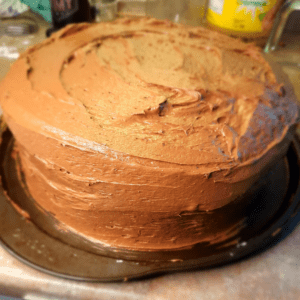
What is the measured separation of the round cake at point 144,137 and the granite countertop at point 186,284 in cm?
7

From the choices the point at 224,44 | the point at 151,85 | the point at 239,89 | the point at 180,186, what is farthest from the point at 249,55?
the point at 180,186

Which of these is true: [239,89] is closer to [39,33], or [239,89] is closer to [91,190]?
[91,190]

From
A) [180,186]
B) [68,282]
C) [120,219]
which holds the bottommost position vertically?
[68,282]

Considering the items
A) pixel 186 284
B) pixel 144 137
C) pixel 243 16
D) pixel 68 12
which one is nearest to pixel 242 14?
pixel 243 16

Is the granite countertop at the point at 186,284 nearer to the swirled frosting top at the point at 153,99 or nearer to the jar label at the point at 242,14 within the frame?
the swirled frosting top at the point at 153,99

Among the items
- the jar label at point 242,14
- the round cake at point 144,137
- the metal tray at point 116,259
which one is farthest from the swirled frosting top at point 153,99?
the jar label at point 242,14

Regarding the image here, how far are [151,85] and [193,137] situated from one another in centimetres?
16

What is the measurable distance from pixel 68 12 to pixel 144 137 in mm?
845

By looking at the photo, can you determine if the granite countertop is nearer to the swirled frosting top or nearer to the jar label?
the swirled frosting top

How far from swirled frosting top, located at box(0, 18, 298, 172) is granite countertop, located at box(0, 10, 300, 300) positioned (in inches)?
11.1

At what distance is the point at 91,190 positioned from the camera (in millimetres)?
557

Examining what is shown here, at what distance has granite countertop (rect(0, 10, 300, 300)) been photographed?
604 mm

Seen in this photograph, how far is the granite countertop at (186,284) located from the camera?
604mm

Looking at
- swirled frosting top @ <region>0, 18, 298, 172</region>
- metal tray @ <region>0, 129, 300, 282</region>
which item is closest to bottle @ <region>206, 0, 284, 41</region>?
swirled frosting top @ <region>0, 18, 298, 172</region>
